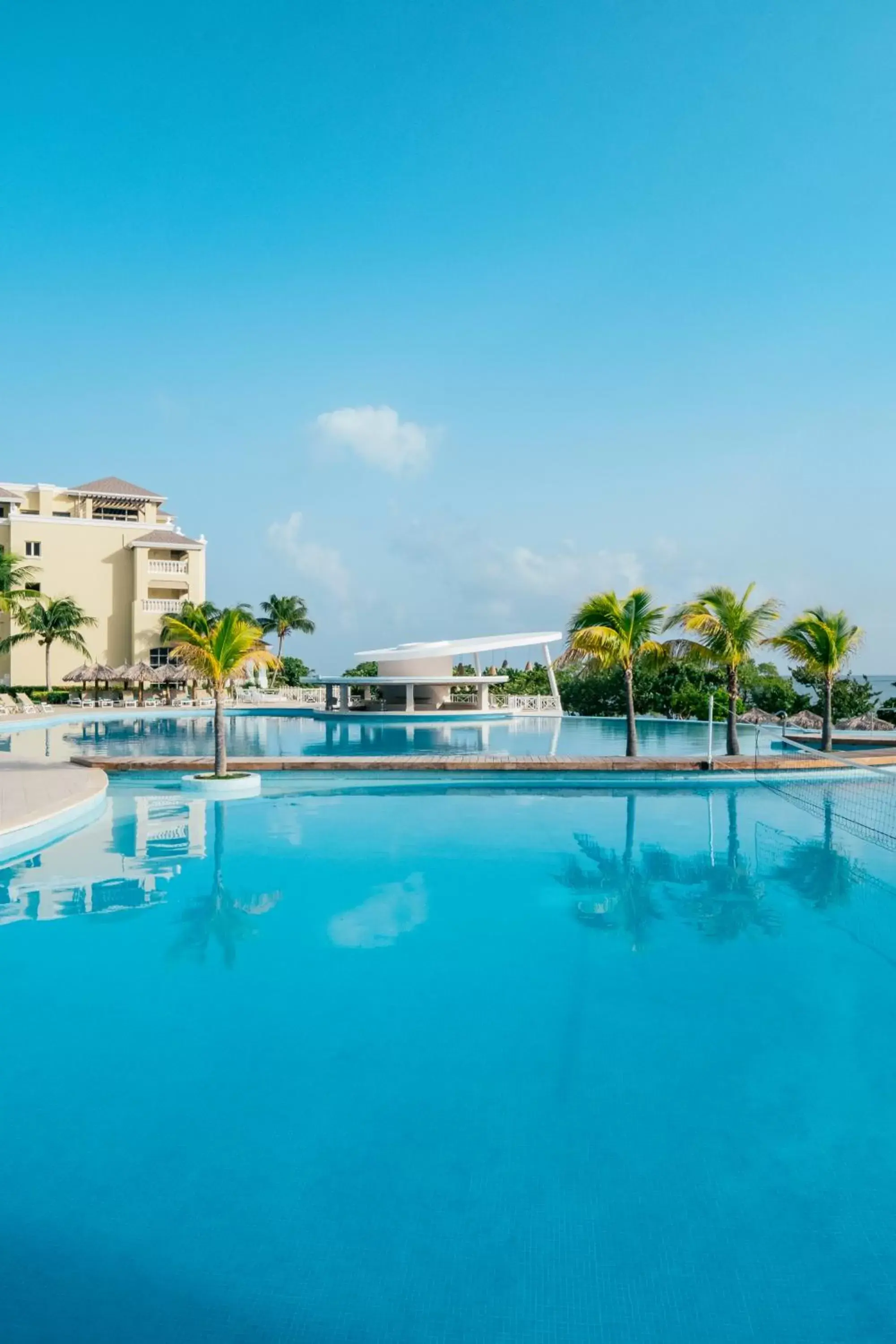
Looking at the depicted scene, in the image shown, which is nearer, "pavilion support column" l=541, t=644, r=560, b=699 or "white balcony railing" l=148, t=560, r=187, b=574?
"pavilion support column" l=541, t=644, r=560, b=699

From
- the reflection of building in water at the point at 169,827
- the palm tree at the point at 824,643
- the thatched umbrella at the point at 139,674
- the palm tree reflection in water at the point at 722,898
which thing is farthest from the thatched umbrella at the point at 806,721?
the thatched umbrella at the point at 139,674

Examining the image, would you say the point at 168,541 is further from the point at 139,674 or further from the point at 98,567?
the point at 139,674

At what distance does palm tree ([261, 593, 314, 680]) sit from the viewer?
5644cm

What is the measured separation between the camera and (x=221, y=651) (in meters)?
15.2

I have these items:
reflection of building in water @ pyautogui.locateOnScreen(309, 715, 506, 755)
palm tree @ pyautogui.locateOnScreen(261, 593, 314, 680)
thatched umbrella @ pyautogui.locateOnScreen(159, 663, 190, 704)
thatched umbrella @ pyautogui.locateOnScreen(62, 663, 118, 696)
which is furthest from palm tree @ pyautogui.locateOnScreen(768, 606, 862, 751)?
palm tree @ pyautogui.locateOnScreen(261, 593, 314, 680)

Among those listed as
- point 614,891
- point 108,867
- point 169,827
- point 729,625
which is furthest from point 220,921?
point 729,625

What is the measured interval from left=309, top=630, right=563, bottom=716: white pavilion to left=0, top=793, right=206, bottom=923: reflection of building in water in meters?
20.3

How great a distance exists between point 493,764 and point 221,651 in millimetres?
6254

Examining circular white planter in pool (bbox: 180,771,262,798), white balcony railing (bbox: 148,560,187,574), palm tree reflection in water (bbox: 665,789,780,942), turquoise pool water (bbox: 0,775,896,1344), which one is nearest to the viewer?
turquoise pool water (bbox: 0,775,896,1344)

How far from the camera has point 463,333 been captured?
23250 mm

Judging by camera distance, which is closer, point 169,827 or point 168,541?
point 169,827

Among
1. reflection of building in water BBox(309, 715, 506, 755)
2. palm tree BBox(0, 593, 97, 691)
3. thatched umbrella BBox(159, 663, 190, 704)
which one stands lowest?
reflection of building in water BBox(309, 715, 506, 755)

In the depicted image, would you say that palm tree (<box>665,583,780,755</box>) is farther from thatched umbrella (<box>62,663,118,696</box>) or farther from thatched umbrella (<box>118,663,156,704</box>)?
thatched umbrella (<box>62,663,118,696</box>)

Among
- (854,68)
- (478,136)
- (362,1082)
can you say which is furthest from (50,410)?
(362,1082)
